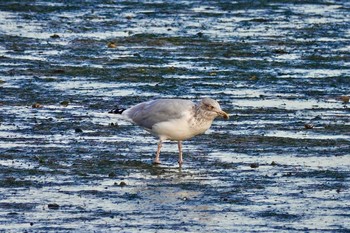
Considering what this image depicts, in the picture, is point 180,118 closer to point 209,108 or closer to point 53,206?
point 209,108

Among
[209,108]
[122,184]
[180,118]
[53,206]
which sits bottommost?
[122,184]

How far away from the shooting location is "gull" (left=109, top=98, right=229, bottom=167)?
580 inches

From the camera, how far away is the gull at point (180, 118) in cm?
1474

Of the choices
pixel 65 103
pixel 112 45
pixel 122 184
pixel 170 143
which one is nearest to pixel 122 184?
pixel 122 184

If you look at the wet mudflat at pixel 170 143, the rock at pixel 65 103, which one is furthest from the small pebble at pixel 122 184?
the rock at pixel 65 103

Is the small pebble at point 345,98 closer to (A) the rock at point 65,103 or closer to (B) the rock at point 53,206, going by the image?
(A) the rock at point 65,103

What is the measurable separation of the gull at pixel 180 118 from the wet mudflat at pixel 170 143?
11.4 inches

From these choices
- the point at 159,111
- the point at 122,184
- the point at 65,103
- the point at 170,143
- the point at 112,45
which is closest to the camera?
the point at 122,184

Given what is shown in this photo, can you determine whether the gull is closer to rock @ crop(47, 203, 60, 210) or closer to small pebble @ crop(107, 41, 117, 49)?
rock @ crop(47, 203, 60, 210)

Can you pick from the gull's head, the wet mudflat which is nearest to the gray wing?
the gull's head

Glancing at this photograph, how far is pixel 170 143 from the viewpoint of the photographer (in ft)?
53.6

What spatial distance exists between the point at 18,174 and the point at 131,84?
674 centimetres

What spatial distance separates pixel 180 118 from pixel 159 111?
0.93 feet

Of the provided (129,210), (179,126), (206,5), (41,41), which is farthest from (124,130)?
(206,5)
